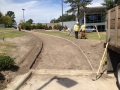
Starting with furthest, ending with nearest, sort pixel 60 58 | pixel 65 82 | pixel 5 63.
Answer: pixel 60 58 < pixel 5 63 < pixel 65 82

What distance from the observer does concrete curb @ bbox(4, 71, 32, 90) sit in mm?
5531

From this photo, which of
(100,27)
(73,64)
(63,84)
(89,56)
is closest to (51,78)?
(63,84)

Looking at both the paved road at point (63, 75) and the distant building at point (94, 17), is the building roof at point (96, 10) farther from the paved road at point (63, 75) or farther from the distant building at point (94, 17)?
the paved road at point (63, 75)

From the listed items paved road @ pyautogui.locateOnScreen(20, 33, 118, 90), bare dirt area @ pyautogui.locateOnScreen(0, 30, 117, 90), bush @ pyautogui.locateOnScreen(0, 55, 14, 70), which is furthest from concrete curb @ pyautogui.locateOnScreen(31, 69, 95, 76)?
bush @ pyautogui.locateOnScreen(0, 55, 14, 70)

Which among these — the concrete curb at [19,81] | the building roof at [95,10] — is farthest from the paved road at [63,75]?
the building roof at [95,10]

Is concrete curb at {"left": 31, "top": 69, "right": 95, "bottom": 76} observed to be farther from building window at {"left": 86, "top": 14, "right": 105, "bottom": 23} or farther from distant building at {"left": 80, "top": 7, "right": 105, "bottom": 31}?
building window at {"left": 86, "top": 14, "right": 105, "bottom": 23}

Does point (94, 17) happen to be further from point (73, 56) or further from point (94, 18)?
point (73, 56)

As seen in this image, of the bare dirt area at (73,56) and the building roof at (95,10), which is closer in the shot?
the bare dirt area at (73,56)

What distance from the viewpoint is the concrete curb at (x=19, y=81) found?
5531 millimetres

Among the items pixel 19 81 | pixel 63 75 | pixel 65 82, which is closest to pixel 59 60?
pixel 63 75

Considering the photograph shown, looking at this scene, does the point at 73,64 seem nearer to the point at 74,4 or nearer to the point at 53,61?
the point at 53,61

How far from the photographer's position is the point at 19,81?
6.05 metres

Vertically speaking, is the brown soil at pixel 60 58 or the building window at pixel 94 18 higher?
the building window at pixel 94 18

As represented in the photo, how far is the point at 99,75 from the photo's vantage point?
7.23 meters
